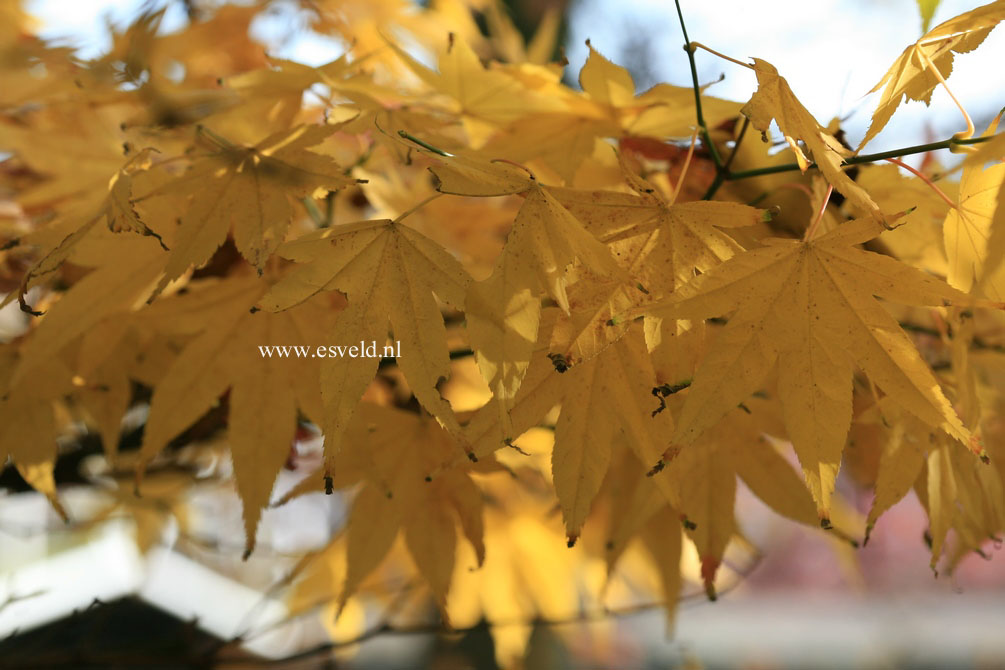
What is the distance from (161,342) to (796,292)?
1.33 ft

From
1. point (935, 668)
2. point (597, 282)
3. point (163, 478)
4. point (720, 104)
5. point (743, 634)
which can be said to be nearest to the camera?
point (597, 282)

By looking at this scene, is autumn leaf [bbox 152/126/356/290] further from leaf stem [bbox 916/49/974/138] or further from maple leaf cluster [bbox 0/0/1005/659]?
leaf stem [bbox 916/49/974/138]

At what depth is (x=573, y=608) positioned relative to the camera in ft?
2.81

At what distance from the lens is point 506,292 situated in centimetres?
30

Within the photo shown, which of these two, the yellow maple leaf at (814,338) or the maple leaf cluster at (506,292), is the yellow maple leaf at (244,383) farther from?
the yellow maple leaf at (814,338)

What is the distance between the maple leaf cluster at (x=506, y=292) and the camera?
32cm

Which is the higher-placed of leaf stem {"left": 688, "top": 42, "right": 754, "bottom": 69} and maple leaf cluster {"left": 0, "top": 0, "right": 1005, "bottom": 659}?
leaf stem {"left": 688, "top": 42, "right": 754, "bottom": 69}

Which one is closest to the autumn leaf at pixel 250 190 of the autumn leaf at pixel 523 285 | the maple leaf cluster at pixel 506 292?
the maple leaf cluster at pixel 506 292

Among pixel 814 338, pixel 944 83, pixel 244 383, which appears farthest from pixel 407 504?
pixel 944 83

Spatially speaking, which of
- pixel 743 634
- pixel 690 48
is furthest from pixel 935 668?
pixel 690 48

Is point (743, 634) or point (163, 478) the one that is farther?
point (743, 634)

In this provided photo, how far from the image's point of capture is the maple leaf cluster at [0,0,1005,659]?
316mm

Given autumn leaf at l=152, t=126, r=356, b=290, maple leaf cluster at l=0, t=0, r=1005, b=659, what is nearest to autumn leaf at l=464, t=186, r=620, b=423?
maple leaf cluster at l=0, t=0, r=1005, b=659

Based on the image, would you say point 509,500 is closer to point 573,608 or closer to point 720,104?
point 573,608
